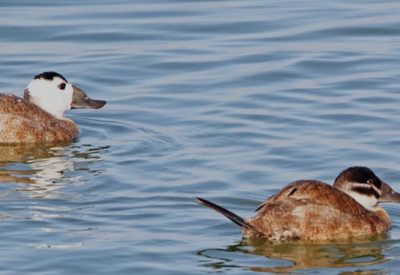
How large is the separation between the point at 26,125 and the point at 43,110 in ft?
2.31

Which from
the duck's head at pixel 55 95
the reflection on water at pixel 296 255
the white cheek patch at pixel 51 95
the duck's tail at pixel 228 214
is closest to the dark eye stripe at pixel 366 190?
the reflection on water at pixel 296 255

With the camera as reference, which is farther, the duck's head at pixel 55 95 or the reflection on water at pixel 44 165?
the duck's head at pixel 55 95

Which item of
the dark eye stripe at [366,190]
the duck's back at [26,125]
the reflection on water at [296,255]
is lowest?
the reflection on water at [296,255]

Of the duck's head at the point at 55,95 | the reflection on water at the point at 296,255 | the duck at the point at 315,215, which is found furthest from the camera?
the duck's head at the point at 55,95

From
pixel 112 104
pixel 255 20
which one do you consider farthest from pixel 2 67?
pixel 255 20

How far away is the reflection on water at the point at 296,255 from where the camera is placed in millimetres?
11221

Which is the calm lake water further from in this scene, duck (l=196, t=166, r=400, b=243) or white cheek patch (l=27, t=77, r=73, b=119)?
white cheek patch (l=27, t=77, r=73, b=119)

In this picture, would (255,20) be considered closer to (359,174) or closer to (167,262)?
(359,174)

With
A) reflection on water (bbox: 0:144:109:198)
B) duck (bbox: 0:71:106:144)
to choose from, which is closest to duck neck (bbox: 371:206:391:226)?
reflection on water (bbox: 0:144:109:198)

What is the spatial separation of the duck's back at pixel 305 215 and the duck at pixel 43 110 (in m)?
4.89

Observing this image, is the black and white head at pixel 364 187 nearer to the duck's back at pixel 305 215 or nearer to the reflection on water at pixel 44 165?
the duck's back at pixel 305 215

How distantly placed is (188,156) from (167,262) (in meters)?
3.86

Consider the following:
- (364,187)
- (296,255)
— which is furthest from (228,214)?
(364,187)

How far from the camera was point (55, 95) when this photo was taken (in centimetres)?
1712
